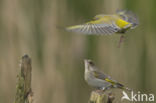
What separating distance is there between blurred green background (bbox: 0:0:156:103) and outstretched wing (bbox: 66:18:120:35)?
0.57 metres

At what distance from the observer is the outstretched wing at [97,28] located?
281cm

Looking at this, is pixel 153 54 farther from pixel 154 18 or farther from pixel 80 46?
pixel 80 46

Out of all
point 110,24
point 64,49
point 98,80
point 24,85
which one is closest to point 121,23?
point 110,24

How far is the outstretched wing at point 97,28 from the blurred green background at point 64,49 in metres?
0.57

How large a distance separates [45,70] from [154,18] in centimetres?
106

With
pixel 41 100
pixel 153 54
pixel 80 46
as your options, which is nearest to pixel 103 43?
pixel 80 46

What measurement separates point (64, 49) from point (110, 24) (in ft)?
2.55

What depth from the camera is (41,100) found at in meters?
3.83

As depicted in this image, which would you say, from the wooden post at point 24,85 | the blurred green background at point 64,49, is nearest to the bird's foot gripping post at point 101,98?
the wooden post at point 24,85

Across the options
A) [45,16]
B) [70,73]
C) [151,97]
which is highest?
[45,16]

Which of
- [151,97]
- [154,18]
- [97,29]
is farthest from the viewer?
[151,97]

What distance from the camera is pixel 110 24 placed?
3.10 metres

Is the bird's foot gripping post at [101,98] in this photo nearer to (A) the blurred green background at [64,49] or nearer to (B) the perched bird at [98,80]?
(B) the perched bird at [98,80]

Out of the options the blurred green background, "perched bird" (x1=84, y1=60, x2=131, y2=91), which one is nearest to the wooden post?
"perched bird" (x1=84, y1=60, x2=131, y2=91)
